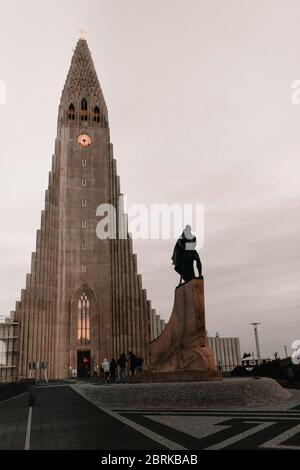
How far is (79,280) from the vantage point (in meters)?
52.7

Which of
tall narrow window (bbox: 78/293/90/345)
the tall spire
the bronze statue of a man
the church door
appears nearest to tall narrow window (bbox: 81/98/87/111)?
the tall spire

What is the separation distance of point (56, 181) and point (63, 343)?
22554 mm

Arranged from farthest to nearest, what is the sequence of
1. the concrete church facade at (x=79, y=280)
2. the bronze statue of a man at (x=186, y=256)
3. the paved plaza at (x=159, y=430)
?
the concrete church facade at (x=79, y=280), the bronze statue of a man at (x=186, y=256), the paved plaza at (x=159, y=430)

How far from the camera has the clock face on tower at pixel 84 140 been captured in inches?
2345

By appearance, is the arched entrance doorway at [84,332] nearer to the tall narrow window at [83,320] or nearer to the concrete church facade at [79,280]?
the tall narrow window at [83,320]

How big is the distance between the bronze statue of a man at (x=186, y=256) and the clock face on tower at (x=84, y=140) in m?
45.3

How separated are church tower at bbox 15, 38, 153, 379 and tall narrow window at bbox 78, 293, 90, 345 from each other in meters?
0.13

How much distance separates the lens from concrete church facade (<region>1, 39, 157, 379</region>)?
49.4 metres

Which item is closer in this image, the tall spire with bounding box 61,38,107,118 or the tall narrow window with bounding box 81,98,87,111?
the tall spire with bounding box 61,38,107,118

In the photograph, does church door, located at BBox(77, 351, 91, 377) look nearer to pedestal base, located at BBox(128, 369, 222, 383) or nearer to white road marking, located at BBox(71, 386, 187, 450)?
pedestal base, located at BBox(128, 369, 222, 383)

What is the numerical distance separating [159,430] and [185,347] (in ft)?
23.5

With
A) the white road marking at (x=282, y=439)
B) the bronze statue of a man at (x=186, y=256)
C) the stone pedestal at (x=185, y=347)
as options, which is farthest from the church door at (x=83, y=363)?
the white road marking at (x=282, y=439)

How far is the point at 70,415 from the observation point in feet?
38.5

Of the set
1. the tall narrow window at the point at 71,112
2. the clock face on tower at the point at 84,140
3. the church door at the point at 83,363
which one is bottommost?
the church door at the point at 83,363
